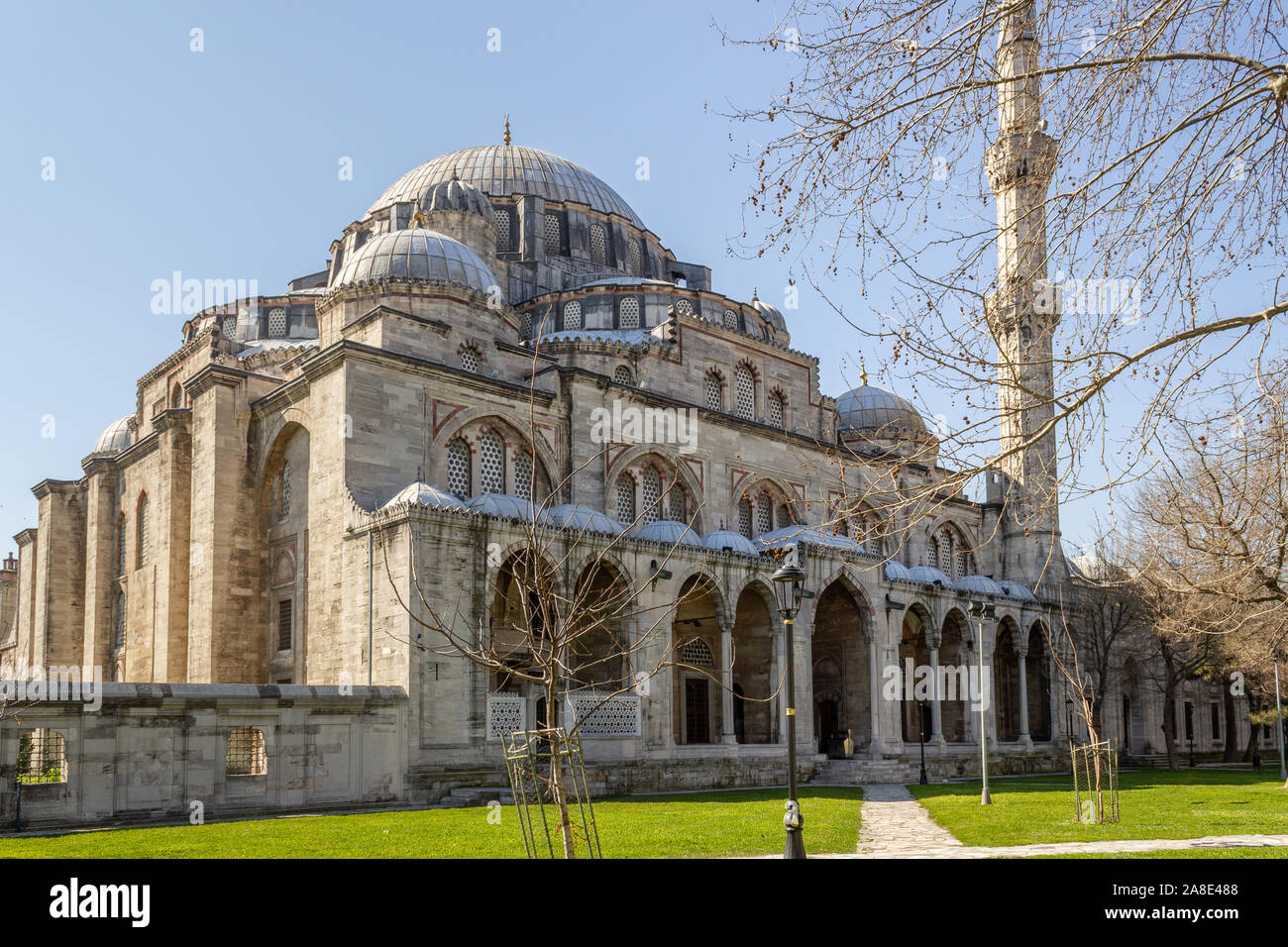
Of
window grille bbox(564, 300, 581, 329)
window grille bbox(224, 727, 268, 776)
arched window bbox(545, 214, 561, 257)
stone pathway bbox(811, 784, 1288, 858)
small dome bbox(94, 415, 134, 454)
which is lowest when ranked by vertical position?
stone pathway bbox(811, 784, 1288, 858)

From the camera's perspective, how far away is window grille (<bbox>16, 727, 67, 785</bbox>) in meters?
18.4

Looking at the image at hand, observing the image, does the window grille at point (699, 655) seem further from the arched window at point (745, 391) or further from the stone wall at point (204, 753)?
the stone wall at point (204, 753)

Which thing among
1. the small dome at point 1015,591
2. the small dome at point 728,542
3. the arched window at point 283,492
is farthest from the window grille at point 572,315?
the small dome at point 1015,591

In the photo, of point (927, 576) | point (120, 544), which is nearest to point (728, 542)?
point (927, 576)

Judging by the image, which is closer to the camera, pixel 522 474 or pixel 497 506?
pixel 497 506

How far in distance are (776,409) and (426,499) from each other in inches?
679

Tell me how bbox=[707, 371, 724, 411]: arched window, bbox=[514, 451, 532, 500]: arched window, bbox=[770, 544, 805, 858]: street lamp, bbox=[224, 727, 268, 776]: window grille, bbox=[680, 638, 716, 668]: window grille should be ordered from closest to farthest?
bbox=[770, 544, 805, 858]: street lamp
bbox=[224, 727, 268, 776]: window grille
bbox=[514, 451, 532, 500]: arched window
bbox=[680, 638, 716, 668]: window grille
bbox=[707, 371, 724, 411]: arched window

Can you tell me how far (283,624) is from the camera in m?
28.1

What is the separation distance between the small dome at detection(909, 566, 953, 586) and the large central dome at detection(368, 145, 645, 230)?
19.3m

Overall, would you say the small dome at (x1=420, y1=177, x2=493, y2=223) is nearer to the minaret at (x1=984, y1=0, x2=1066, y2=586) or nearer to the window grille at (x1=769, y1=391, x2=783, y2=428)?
the window grille at (x1=769, y1=391, x2=783, y2=428)

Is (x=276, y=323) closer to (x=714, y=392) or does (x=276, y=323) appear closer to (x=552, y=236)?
(x=552, y=236)

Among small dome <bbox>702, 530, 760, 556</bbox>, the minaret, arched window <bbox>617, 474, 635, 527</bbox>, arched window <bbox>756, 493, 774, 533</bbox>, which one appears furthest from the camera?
arched window <bbox>756, 493, 774, 533</bbox>

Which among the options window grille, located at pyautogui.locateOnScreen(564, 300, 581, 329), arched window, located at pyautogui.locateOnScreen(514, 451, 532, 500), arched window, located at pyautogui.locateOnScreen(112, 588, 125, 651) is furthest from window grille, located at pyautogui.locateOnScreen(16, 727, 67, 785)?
window grille, located at pyautogui.locateOnScreen(564, 300, 581, 329)

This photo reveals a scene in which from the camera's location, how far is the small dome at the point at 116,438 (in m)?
40.8
